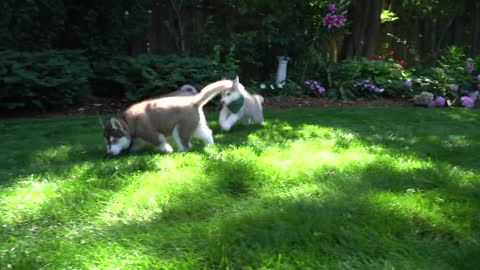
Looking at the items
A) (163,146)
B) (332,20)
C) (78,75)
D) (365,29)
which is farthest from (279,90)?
(365,29)

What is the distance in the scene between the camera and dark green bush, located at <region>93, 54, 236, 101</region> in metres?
10.2

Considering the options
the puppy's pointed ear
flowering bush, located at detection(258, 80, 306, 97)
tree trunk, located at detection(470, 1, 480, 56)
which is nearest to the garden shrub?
flowering bush, located at detection(258, 80, 306, 97)

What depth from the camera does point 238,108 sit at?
723 cm

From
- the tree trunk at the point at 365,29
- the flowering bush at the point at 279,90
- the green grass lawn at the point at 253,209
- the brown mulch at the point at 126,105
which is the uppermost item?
the tree trunk at the point at 365,29

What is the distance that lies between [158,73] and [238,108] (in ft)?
12.3

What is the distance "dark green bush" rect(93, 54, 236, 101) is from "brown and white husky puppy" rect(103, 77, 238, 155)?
3.98 meters

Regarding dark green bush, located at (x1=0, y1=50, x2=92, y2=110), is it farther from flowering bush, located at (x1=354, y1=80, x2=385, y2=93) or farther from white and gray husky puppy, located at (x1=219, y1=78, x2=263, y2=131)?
flowering bush, located at (x1=354, y1=80, x2=385, y2=93)

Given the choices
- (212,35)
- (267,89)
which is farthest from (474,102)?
(212,35)

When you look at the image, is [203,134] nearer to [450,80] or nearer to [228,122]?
[228,122]

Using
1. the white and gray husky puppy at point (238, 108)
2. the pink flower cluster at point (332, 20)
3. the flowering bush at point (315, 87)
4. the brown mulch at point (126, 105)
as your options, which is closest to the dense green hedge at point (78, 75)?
the brown mulch at point (126, 105)

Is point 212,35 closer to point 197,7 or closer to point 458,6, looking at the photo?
point 197,7

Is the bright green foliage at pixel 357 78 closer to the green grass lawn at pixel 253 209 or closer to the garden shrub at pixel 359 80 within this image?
the garden shrub at pixel 359 80

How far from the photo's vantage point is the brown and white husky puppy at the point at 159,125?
19.2 ft

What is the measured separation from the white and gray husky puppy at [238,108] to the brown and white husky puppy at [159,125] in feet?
3.24
